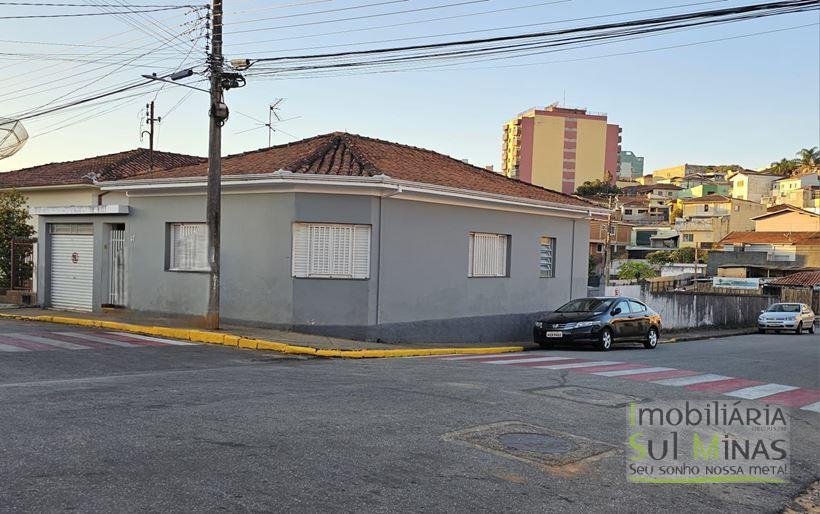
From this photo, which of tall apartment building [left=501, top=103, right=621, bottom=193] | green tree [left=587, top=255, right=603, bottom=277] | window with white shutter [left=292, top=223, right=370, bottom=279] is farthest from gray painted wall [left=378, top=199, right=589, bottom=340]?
tall apartment building [left=501, top=103, right=621, bottom=193]

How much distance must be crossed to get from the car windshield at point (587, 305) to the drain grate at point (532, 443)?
11417 mm

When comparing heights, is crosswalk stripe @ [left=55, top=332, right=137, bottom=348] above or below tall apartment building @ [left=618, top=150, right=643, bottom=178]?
below

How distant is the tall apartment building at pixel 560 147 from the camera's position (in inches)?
4783

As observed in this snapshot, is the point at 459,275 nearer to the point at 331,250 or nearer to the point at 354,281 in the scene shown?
the point at 354,281

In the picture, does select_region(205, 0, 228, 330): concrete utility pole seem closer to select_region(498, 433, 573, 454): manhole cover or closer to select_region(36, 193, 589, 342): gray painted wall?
select_region(36, 193, 589, 342): gray painted wall

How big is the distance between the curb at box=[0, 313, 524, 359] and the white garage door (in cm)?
260

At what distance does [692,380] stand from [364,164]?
9.02m

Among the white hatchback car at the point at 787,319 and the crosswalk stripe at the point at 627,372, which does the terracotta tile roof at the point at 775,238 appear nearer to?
the white hatchback car at the point at 787,319

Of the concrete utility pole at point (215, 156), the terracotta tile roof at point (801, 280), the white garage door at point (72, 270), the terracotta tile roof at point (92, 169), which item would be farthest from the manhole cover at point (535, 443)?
the terracotta tile roof at point (801, 280)

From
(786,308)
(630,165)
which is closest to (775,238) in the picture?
(786,308)

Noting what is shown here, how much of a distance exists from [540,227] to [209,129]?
35.0 ft

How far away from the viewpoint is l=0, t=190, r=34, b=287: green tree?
22219 mm

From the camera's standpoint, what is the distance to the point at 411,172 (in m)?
17.7

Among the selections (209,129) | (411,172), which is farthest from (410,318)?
(209,129)
